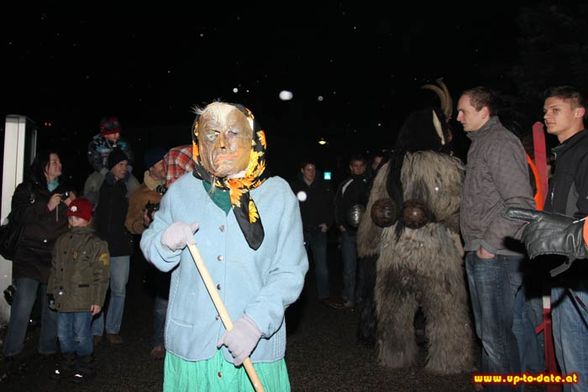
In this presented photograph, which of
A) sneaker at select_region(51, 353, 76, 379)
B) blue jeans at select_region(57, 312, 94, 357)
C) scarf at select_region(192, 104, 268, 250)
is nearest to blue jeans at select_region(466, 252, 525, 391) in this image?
scarf at select_region(192, 104, 268, 250)

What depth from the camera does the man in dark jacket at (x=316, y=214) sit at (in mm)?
9188

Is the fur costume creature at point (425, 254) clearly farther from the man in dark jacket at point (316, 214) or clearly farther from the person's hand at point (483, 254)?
the man in dark jacket at point (316, 214)

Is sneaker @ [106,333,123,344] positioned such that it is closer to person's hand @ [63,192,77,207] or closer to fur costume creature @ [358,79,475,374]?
person's hand @ [63,192,77,207]

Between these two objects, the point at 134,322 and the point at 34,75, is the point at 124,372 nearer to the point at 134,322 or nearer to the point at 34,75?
the point at 134,322

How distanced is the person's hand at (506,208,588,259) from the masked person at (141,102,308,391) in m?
1.06

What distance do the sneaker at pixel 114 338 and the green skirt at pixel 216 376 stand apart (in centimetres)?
407

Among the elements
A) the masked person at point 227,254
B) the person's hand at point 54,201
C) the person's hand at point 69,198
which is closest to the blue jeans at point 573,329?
the masked person at point 227,254

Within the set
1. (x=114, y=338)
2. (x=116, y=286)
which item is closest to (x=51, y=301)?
(x=116, y=286)

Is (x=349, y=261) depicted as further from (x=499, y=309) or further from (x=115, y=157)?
(x=499, y=309)

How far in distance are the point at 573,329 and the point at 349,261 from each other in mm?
5325

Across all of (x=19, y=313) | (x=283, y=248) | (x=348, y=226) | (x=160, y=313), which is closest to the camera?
Answer: (x=283, y=248)

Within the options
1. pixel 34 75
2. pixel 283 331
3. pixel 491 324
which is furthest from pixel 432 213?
pixel 34 75

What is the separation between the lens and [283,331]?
9.34 feet

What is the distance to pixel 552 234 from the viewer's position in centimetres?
265
